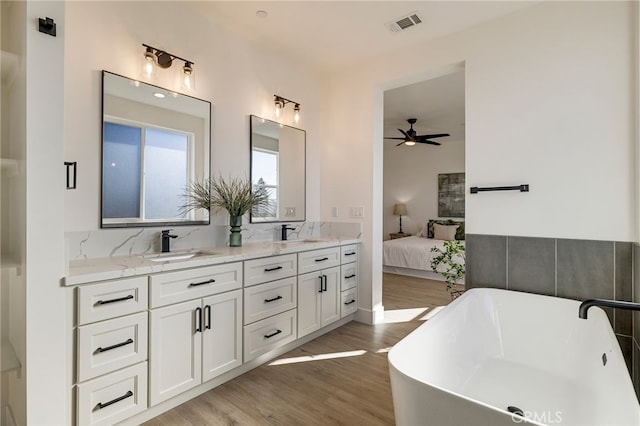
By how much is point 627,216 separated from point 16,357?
3473 mm

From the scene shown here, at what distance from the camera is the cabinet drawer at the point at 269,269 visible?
228cm

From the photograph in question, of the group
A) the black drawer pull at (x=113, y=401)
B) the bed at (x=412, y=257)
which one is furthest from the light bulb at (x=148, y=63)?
the bed at (x=412, y=257)

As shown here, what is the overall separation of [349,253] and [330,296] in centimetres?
50

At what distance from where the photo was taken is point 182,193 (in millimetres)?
2473

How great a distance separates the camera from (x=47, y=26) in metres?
1.33

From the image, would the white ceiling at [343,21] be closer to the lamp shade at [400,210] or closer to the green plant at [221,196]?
the green plant at [221,196]

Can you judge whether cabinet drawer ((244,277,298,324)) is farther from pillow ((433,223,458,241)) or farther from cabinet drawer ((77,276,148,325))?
pillow ((433,223,458,241))

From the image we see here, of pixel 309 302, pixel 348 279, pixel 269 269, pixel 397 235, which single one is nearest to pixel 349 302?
pixel 348 279

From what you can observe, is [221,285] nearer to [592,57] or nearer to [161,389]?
[161,389]

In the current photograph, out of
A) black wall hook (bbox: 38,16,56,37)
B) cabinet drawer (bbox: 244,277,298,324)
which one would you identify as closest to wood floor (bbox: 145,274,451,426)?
cabinet drawer (bbox: 244,277,298,324)

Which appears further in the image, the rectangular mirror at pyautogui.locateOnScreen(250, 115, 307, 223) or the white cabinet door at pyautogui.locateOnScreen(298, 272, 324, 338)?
the rectangular mirror at pyautogui.locateOnScreen(250, 115, 307, 223)

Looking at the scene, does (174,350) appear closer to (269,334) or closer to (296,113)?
(269,334)

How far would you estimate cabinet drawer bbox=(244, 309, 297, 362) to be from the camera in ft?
7.45

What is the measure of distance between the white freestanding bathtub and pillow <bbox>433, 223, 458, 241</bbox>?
3886mm
